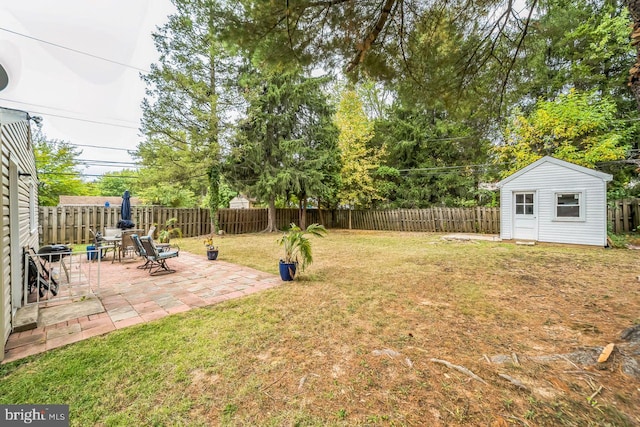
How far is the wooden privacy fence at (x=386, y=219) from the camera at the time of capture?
1259 centimetres

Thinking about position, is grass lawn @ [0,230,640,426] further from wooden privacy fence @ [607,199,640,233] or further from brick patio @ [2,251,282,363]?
wooden privacy fence @ [607,199,640,233]

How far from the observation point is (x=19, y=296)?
3221 mm

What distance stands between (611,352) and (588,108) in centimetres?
1339

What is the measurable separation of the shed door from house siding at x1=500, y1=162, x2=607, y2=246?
12 centimetres

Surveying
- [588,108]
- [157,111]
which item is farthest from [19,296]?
[588,108]

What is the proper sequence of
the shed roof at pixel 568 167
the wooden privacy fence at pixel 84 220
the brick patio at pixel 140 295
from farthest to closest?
the wooden privacy fence at pixel 84 220 → the shed roof at pixel 568 167 → the brick patio at pixel 140 295

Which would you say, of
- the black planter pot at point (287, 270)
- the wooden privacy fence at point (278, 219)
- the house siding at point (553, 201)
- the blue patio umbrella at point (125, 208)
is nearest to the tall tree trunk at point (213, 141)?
the wooden privacy fence at point (278, 219)

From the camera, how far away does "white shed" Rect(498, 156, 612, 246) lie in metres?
7.93

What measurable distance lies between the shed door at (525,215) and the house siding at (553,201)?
0.12 m

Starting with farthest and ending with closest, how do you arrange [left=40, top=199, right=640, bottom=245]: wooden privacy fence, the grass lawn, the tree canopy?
the tree canopy < [left=40, top=199, right=640, bottom=245]: wooden privacy fence < the grass lawn

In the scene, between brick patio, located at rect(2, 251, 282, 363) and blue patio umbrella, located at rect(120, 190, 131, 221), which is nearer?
brick patio, located at rect(2, 251, 282, 363)

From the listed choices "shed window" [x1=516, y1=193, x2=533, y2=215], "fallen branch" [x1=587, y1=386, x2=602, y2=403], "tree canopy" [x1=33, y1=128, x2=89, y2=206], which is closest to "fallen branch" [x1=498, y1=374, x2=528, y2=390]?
"fallen branch" [x1=587, y1=386, x2=602, y2=403]

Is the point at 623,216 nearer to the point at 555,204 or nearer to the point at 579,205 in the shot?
the point at 579,205

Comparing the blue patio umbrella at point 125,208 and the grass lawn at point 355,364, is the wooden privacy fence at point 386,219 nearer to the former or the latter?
the blue patio umbrella at point 125,208
